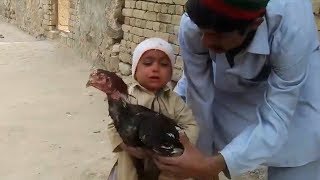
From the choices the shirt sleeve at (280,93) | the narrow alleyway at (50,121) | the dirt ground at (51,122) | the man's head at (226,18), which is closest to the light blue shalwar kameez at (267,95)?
the shirt sleeve at (280,93)

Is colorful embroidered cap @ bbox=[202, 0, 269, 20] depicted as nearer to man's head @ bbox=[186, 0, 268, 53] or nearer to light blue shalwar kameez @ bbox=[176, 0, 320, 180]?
man's head @ bbox=[186, 0, 268, 53]

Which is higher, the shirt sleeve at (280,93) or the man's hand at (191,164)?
the shirt sleeve at (280,93)

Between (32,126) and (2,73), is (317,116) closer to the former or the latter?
(32,126)

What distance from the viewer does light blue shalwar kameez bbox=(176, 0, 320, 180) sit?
1.69 metres

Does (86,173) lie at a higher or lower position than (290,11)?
lower

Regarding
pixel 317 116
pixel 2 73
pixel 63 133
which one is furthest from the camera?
pixel 2 73

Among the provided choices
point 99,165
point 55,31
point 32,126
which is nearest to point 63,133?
point 32,126

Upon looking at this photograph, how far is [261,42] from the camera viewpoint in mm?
1699

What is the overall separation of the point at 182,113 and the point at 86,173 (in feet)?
6.37

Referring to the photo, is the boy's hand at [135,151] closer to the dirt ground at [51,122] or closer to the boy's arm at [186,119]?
the boy's arm at [186,119]

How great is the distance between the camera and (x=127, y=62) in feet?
21.5

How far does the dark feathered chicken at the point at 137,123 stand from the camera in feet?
5.77

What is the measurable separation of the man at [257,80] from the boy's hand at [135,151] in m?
0.10

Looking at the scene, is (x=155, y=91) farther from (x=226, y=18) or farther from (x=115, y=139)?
(x=226, y=18)
